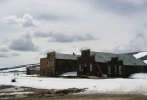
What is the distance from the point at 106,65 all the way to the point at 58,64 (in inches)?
731

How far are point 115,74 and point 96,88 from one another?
25.2 metres

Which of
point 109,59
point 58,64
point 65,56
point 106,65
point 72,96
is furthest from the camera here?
point 65,56

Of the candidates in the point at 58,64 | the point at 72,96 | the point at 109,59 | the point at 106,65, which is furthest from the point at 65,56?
the point at 72,96

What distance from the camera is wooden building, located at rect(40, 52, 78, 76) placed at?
221ft

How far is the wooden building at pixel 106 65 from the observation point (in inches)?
2066

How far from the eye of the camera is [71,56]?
239 feet

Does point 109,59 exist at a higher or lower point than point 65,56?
lower

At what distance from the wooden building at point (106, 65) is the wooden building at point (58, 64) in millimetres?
12085

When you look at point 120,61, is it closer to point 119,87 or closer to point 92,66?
point 92,66

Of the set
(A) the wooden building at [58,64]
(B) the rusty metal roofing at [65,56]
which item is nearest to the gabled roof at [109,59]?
(A) the wooden building at [58,64]

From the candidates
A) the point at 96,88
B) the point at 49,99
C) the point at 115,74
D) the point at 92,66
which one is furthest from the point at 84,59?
the point at 49,99

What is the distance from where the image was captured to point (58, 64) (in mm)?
67750

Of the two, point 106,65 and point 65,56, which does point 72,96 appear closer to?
point 106,65

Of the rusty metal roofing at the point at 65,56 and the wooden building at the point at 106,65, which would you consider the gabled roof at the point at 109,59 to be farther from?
the rusty metal roofing at the point at 65,56
